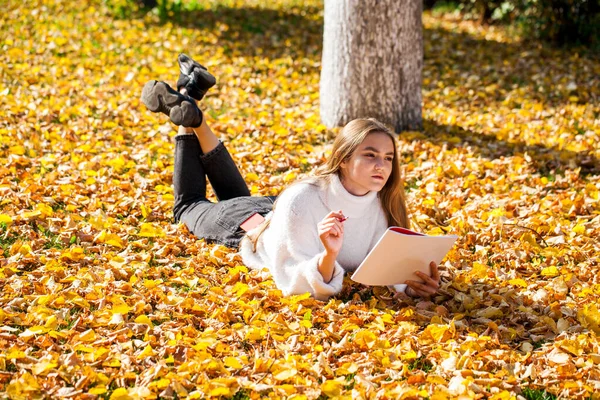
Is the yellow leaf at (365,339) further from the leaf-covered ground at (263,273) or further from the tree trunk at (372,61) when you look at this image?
the tree trunk at (372,61)

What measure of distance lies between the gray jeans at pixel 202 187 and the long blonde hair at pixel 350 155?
1.40ft

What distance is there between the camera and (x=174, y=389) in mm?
2596

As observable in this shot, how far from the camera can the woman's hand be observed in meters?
3.40

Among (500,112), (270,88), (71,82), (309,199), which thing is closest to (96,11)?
(71,82)

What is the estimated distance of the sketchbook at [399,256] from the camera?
3.12m

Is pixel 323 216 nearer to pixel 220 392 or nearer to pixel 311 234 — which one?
pixel 311 234

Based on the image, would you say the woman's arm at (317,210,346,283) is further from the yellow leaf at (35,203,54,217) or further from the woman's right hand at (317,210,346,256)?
the yellow leaf at (35,203,54,217)

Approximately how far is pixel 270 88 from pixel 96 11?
130 inches

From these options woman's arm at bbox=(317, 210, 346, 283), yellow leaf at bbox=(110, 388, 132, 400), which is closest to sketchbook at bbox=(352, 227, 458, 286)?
woman's arm at bbox=(317, 210, 346, 283)

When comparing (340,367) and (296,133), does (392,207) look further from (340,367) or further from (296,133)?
(296,133)

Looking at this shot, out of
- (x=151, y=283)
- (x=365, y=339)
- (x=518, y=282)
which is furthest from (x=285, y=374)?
(x=518, y=282)

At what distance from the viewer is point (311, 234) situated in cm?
344

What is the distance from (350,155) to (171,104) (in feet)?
4.38

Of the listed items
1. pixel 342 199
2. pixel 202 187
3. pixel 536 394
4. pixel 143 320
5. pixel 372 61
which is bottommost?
pixel 536 394
